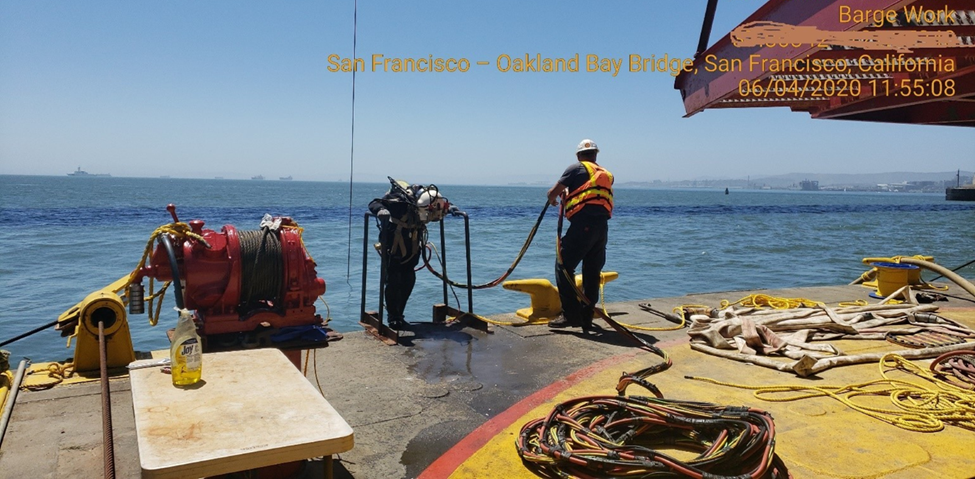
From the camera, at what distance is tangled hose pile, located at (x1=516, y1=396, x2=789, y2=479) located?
10.6 ft

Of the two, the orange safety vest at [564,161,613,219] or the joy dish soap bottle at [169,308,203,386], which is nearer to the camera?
the joy dish soap bottle at [169,308,203,386]

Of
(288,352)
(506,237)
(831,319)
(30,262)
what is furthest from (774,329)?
(506,237)

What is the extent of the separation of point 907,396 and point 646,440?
214cm

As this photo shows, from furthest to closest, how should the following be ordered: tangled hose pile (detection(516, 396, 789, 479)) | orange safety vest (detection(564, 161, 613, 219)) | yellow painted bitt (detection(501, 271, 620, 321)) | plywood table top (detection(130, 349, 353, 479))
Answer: yellow painted bitt (detection(501, 271, 620, 321)), orange safety vest (detection(564, 161, 613, 219)), tangled hose pile (detection(516, 396, 789, 479)), plywood table top (detection(130, 349, 353, 479))

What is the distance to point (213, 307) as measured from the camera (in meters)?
4.73

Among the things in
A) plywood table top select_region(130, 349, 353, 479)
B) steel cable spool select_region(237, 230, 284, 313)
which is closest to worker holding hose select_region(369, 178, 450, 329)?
steel cable spool select_region(237, 230, 284, 313)

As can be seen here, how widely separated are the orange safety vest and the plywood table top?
4014 mm

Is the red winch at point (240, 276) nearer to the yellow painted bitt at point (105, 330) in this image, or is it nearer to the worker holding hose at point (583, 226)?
the yellow painted bitt at point (105, 330)

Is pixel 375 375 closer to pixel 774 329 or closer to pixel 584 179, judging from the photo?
pixel 584 179

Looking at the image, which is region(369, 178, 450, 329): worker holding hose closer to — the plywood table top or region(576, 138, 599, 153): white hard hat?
region(576, 138, 599, 153): white hard hat

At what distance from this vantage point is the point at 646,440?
3750 millimetres

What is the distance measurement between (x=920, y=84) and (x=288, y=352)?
407 centimetres

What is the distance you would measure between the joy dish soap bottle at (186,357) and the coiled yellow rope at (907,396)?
11.8ft

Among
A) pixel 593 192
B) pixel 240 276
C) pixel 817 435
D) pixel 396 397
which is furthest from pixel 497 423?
pixel 593 192
